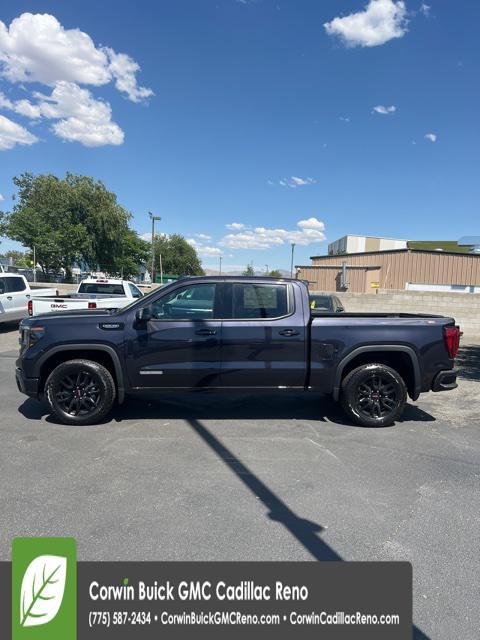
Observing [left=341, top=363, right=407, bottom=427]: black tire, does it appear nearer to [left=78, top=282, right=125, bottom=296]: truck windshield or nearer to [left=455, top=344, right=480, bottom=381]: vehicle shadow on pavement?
[left=455, top=344, right=480, bottom=381]: vehicle shadow on pavement

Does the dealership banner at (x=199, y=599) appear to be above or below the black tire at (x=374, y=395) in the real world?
below

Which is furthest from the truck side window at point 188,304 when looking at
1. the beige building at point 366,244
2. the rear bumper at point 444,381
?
the beige building at point 366,244

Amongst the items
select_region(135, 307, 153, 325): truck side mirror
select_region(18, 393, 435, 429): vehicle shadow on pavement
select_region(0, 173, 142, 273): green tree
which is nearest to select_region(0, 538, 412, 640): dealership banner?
select_region(135, 307, 153, 325): truck side mirror

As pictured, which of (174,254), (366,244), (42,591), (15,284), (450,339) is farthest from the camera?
(174,254)

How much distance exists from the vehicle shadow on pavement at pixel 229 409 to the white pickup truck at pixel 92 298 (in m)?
3.72

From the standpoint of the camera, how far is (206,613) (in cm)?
223

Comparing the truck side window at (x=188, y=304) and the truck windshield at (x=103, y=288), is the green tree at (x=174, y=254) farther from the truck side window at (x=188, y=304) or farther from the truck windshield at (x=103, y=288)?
the truck side window at (x=188, y=304)

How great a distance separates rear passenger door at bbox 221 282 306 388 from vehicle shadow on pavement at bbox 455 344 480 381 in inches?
199

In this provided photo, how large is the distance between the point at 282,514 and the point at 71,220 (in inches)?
1418

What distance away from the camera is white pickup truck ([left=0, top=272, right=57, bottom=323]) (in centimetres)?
1284

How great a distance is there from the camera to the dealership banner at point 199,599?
216cm

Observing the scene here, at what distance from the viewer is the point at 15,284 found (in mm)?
13367

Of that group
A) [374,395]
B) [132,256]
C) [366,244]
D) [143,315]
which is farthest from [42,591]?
[366,244]

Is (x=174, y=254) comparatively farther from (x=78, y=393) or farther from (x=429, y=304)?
(x=78, y=393)
